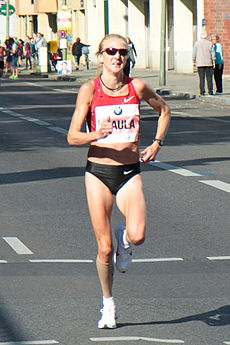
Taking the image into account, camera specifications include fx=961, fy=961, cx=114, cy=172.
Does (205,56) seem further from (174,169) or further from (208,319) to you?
(208,319)

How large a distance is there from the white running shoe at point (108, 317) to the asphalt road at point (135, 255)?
0.05m

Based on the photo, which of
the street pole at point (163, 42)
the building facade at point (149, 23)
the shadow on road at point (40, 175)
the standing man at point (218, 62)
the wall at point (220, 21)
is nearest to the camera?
the shadow on road at point (40, 175)

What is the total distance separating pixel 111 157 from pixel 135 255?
231cm

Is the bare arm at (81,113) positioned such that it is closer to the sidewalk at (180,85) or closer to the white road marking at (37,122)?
the white road marking at (37,122)

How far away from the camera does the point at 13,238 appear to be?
877cm

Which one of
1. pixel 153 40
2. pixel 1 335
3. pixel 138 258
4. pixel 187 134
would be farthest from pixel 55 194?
pixel 153 40

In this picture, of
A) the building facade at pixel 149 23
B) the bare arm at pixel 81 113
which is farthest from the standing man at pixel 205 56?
the bare arm at pixel 81 113

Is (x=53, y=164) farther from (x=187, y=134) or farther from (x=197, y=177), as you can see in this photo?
(x=187, y=134)

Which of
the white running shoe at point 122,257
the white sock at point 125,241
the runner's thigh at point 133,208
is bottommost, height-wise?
the white running shoe at point 122,257

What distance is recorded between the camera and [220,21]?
42031mm

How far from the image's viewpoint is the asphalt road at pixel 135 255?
578 cm

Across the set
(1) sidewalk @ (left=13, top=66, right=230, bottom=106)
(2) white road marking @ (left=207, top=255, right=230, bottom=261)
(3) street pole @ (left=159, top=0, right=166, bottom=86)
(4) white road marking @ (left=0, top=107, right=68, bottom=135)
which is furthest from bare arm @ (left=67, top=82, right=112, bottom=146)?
(3) street pole @ (left=159, top=0, right=166, bottom=86)

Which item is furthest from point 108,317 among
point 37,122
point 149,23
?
point 149,23

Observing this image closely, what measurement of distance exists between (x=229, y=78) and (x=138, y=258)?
107 ft
